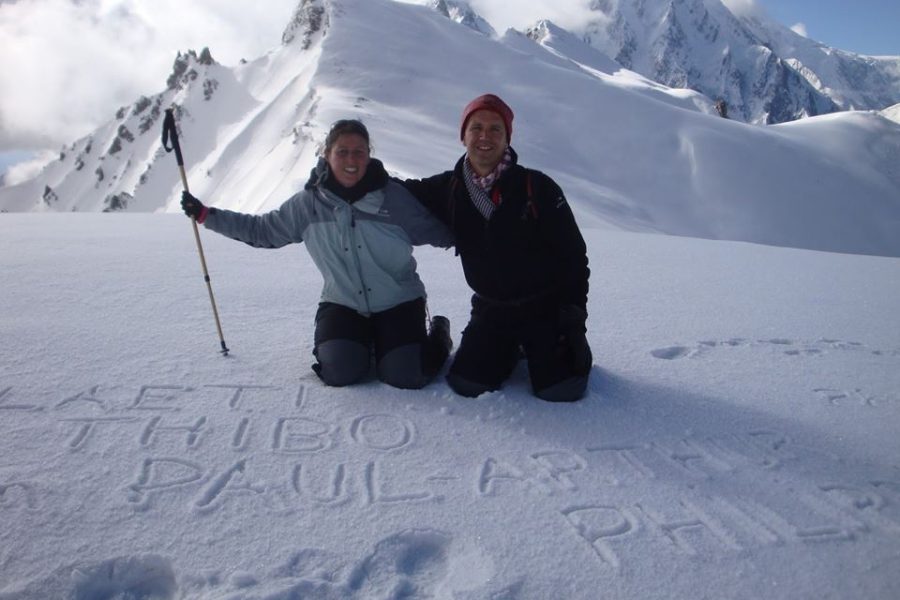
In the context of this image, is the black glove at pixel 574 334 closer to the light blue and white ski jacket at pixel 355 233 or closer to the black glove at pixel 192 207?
the light blue and white ski jacket at pixel 355 233

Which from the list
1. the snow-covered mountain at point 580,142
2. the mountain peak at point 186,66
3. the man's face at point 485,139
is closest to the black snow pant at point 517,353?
the man's face at point 485,139

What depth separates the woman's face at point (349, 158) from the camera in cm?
354

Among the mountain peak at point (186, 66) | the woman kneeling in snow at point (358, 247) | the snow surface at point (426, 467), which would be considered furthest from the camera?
the mountain peak at point (186, 66)

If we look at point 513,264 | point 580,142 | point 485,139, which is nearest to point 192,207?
point 485,139

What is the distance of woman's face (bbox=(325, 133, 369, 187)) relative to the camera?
3.54m

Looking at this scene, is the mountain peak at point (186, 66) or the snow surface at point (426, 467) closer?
the snow surface at point (426, 467)

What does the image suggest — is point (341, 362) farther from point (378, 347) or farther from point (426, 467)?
point (426, 467)

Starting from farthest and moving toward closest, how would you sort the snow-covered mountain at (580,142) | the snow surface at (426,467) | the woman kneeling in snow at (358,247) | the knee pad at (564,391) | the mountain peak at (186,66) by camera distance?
the mountain peak at (186,66) → the snow-covered mountain at (580,142) → the woman kneeling in snow at (358,247) → the knee pad at (564,391) → the snow surface at (426,467)

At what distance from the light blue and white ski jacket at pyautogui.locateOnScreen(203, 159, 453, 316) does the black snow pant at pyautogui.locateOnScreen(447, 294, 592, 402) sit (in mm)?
546

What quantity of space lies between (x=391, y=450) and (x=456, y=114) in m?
34.1

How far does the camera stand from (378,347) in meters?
3.75

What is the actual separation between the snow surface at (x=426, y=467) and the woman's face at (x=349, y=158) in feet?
4.06

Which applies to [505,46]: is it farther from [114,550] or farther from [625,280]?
[114,550]

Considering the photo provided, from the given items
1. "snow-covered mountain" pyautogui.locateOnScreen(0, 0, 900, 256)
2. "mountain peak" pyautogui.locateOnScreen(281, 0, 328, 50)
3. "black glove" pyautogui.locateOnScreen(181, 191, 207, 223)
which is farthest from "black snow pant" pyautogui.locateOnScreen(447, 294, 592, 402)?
"mountain peak" pyautogui.locateOnScreen(281, 0, 328, 50)
